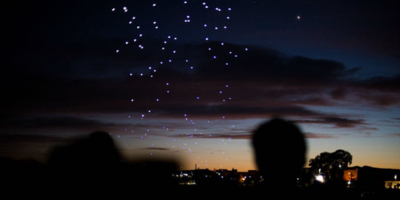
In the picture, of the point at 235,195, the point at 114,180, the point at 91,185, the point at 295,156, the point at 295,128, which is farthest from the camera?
the point at 114,180

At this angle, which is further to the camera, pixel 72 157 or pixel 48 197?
pixel 72 157

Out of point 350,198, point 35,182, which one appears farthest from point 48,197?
point 350,198

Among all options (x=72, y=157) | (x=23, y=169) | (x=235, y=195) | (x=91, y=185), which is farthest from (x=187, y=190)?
(x=23, y=169)

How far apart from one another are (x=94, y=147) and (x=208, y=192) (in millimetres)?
1212

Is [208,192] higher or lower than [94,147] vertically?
lower

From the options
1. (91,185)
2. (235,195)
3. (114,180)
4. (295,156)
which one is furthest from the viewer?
(114,180)

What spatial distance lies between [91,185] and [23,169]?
83 centimetres

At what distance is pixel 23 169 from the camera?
12.2 feet

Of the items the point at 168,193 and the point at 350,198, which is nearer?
the point at 350,198

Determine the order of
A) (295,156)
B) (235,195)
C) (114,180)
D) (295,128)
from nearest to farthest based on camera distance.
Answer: (295,156) → (295,128) → (235,195) → (114,180)

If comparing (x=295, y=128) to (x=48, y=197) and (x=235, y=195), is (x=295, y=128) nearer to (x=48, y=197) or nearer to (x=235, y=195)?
(x=235, y=195)

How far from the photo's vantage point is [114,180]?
12.0 ft

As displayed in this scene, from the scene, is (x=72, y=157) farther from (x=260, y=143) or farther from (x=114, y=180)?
(x=260, y=143)

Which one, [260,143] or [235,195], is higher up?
[260,143]
